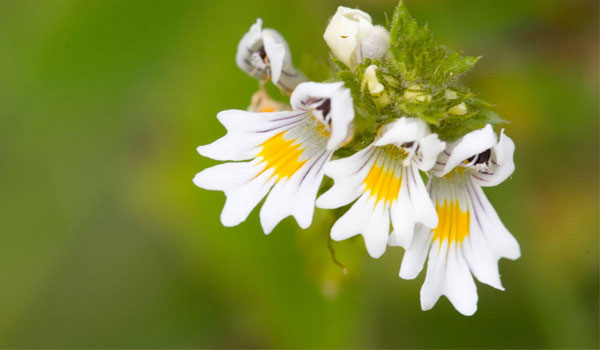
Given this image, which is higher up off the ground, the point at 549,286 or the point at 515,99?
the point at 515,99

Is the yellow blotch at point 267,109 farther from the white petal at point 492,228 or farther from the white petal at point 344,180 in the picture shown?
the white petal at point 492,228

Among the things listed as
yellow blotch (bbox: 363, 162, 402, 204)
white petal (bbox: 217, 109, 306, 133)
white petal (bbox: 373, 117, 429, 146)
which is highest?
white petal (bbox: 217, 109, 306, 133)

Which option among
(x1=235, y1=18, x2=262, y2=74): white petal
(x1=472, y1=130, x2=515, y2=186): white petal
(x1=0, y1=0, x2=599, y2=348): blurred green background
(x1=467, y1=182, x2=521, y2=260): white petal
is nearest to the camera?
(x1=472, y1=130, x2=515, y2=186): white petal

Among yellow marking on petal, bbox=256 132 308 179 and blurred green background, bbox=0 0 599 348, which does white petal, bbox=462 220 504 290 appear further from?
blurred green background, bbox=0 0 599 348

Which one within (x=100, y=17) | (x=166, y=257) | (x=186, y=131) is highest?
(x=100, y=17)

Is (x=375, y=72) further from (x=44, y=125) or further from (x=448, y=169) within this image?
(x=44, y=125)

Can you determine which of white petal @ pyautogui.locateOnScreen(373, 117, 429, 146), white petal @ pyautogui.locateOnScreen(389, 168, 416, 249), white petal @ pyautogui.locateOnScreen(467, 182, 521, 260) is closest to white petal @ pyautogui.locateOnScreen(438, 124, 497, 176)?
white petal @ pyautogui.locateOnScreen(373, 117, 429, 146)

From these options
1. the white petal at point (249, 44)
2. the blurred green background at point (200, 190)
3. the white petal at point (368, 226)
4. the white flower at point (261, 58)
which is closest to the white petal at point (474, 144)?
the white petal at point (368, 226)

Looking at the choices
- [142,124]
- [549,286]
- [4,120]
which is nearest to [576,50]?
[549,286]

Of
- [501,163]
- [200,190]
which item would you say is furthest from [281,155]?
[200,190]
